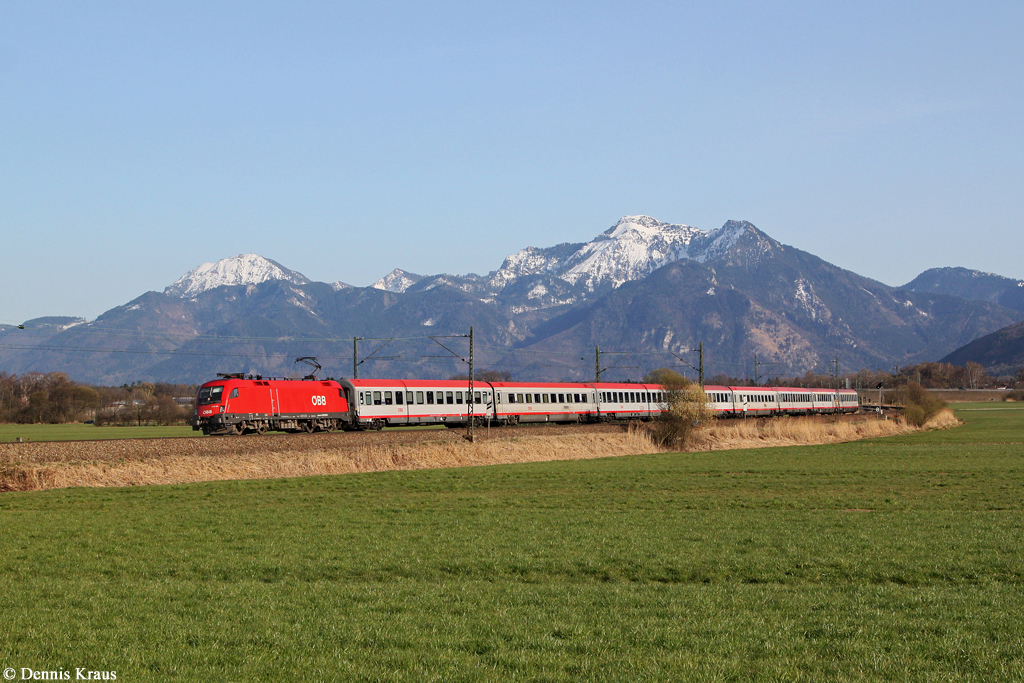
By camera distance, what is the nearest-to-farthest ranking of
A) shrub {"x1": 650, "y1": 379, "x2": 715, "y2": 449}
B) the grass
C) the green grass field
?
the green grass field
shrub {"x1": 650, "y1": 379, "x2": 715, "y2": 449}
the grass

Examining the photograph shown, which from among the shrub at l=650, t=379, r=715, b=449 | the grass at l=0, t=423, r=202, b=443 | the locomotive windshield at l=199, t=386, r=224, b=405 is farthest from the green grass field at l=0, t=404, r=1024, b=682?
the grass at l=0, t=423, r=202, b=443

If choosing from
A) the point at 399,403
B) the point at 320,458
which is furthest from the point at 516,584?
the point at 399,403

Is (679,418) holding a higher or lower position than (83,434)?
higher

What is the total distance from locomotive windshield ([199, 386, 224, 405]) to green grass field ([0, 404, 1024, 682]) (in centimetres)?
2254

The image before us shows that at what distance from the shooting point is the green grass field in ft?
30.7

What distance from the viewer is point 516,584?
14117mm

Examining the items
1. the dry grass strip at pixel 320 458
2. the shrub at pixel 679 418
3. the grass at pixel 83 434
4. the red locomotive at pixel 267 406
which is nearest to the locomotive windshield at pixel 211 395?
the red locomotive at pixel 267 406

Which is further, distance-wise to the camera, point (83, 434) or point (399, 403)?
point (83, 434)

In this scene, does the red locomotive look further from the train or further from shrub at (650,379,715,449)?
shrub at (650,379,715,449)

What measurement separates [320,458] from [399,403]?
22310 mm

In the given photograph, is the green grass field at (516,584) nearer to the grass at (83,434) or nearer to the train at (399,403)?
the train at (399,403)

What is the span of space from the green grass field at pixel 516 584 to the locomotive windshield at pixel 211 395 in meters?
22.5

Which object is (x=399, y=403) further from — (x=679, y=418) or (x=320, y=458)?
(x=320, y=458)

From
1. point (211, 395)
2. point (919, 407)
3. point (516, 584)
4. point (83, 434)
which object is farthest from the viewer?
point (919, 407)
